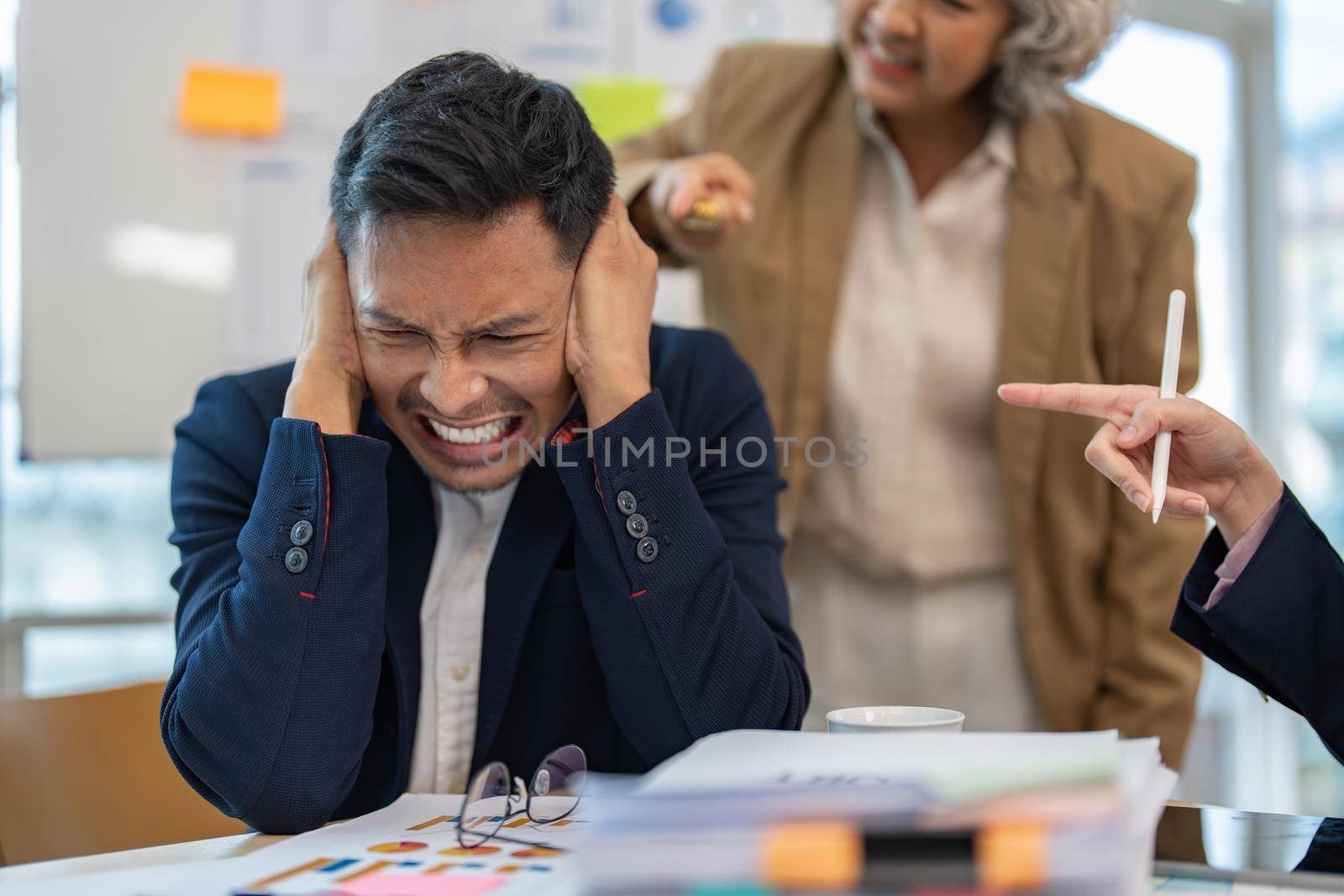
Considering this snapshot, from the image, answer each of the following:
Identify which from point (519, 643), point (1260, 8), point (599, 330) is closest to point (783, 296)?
point (599, 330)

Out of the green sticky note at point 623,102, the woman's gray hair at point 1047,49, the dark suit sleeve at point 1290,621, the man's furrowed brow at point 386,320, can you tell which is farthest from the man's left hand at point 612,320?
the green sticky note at point 623,102

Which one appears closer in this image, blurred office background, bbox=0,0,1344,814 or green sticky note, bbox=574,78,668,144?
blurred office background, bbox=0,0,1344,814

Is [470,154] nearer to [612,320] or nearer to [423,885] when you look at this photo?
[612,320]

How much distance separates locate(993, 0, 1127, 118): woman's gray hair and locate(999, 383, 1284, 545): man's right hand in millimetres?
834

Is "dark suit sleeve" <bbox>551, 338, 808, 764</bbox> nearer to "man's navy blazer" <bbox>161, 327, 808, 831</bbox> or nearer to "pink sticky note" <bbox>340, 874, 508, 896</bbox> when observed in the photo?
"man's navy blazer" <bbox>161, 327, 808, 831</bbox>

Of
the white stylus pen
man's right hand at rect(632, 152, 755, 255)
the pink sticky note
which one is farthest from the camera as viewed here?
man's right hand at rect(632, 152, 755, 255)

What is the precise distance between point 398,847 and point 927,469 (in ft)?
3.91

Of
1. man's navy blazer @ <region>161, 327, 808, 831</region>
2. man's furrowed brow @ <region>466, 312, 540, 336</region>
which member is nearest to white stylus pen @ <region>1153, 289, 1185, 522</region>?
man's navy blazer @ <region>161, 327, 808, 831</region>

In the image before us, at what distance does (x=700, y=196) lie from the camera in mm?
1666

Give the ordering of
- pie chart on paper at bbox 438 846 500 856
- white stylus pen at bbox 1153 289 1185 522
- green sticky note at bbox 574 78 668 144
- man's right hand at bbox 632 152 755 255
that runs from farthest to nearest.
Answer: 1. green sticky note at bbox 574 78 668 144
2. man's right hand at bbox 632 152 755 255
3. white stylus pen at bbox 1153 289 1185 522
4. pie chart on paper at bbox 438 846 500 856

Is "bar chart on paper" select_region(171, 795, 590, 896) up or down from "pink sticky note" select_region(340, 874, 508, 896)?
down

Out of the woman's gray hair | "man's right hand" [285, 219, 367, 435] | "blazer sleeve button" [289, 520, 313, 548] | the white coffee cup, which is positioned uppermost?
the woman's gray hair

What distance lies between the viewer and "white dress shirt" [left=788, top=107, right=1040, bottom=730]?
1.90 meters

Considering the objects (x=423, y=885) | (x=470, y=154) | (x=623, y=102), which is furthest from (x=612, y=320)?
(x=623, y=102)
